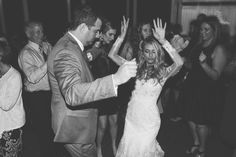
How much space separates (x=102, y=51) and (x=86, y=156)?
1281 mm

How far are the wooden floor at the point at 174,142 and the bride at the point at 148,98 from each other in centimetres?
78

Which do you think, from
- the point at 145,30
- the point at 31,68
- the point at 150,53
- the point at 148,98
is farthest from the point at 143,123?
the point at 145,30

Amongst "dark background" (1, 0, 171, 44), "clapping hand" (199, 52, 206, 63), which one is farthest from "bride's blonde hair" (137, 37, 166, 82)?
"dark background" (1, 0, 171, 44)

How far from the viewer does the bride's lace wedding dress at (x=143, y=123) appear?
7.74ft

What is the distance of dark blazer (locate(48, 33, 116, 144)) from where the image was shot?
138 cm

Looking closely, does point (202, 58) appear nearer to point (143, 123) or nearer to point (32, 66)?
point (143, 123)

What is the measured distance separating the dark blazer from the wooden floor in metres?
1.47

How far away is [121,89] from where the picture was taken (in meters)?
3.24

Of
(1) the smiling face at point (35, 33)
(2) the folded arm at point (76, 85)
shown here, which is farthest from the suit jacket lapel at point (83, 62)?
(1) the smiling face at point (35, 33)

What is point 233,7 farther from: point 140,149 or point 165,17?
point 140,149

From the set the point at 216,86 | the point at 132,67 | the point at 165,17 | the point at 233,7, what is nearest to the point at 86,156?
the point at 132,67

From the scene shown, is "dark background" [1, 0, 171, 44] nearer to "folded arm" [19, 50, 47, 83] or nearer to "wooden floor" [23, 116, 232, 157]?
"wooden floor" [23, 116, 232, 157]

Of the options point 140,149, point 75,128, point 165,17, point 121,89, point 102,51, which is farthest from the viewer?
point 165,17

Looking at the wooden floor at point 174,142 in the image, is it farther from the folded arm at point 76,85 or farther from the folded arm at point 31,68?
the folded arm at point 76,85
